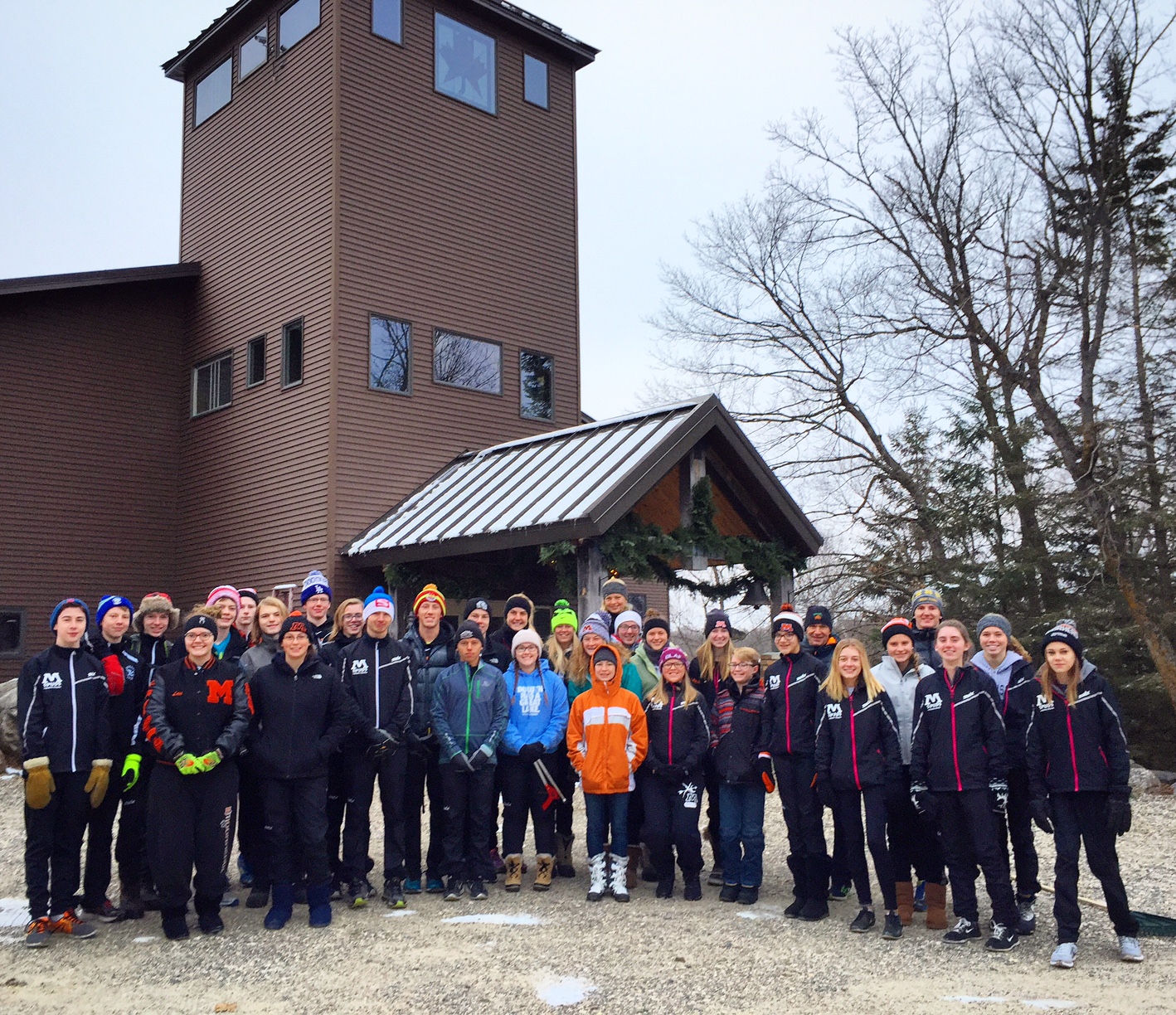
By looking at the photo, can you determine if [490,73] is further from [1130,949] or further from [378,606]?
[1130,949]

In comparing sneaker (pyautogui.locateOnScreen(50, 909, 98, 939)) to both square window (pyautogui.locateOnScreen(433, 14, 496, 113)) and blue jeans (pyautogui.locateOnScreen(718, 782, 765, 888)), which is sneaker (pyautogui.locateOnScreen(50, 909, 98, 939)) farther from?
square window (pyautogui.locateOnScreen(433, 14, 496, 113))

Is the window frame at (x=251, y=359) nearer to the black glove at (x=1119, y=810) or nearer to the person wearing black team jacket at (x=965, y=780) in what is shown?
the person wearing black team jacket at (x=965, y=780)

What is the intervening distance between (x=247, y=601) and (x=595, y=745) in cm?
269

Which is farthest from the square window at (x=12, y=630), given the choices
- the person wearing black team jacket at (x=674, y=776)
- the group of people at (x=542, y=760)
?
the person wearing black team jacket at (x=674, y=776)

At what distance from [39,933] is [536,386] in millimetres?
13510

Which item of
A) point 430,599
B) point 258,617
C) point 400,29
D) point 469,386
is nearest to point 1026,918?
point 430,599

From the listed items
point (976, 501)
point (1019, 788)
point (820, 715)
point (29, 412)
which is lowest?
point (1019, 788)

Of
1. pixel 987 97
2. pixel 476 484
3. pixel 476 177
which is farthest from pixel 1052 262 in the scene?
pixel 476 484

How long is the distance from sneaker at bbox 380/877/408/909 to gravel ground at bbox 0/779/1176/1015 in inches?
4.2

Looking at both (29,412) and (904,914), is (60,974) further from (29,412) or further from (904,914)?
Result: (29,412)

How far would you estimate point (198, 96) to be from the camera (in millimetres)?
20156

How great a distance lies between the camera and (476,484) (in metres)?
15.1

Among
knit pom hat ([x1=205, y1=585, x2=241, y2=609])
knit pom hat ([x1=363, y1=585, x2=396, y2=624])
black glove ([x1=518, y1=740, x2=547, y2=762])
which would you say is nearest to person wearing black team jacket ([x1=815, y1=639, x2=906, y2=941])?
black glove ([x1=518, y1=740, x2=547, y2=762])

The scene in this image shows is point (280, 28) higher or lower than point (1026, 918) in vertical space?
higher
